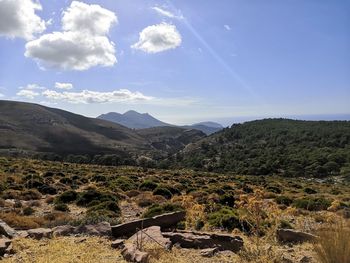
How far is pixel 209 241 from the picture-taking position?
9555 millimetres

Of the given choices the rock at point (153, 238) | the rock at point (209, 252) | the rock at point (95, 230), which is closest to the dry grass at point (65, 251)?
the rock at point (95, 230)

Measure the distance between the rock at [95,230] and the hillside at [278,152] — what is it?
60708 millimetres

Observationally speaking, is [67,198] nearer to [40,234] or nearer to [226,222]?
[226,222]

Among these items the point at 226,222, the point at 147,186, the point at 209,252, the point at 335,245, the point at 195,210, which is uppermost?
the point at 335,245

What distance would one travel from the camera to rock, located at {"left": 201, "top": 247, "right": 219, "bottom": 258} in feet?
28.9

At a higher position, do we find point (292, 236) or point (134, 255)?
point (134, 255)

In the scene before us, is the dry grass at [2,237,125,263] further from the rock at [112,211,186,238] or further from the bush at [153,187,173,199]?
the bush at [153,187,173,199]

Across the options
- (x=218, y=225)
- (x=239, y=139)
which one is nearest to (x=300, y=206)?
(x=218, y=225)

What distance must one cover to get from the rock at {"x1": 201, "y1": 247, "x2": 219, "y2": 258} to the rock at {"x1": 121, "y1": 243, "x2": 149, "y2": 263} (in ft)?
4.81

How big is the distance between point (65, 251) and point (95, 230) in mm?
2032

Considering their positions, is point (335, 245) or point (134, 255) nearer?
point (335, 245)

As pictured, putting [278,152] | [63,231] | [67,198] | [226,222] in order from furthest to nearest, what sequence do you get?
[278,152]
[67,198]
[226,222]
[63,231]

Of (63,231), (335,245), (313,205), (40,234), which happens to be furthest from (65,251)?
(313,205)

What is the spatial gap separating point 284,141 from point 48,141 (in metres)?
103
